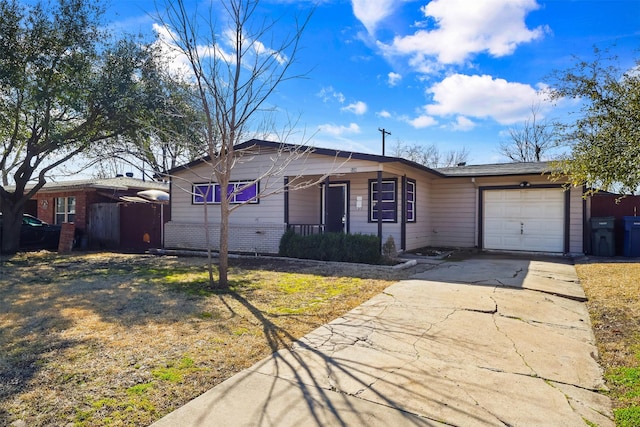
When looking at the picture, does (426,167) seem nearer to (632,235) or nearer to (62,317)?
(632,235)

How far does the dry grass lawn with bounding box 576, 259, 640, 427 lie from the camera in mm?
2989

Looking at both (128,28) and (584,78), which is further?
(128,28)

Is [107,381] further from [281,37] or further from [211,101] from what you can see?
[281,37]

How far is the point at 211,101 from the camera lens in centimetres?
736

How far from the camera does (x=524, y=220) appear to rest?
1267cm

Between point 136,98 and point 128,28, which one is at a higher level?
point 128,28

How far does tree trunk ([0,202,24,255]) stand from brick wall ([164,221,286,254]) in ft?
15.9

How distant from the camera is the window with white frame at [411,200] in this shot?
12.3m

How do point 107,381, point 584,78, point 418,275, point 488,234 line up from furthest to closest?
point 488,234
point 418,275
point 584,78
point 107,381

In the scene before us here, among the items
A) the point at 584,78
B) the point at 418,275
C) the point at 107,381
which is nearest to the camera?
the point at 107,381

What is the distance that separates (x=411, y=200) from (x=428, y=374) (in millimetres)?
9595

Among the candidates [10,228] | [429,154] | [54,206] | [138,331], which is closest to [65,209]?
[54,206]

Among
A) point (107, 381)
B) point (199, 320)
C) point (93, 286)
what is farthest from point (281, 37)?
point (107, 381)

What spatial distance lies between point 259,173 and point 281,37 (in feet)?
18.4
